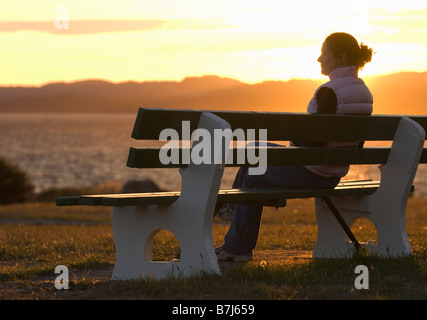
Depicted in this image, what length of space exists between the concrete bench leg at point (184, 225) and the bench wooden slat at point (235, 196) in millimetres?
136

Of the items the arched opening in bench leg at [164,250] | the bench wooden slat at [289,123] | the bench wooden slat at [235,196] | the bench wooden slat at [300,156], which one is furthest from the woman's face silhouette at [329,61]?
the arched opening in bench leg at [164,250]

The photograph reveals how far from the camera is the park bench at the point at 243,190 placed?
507 cm

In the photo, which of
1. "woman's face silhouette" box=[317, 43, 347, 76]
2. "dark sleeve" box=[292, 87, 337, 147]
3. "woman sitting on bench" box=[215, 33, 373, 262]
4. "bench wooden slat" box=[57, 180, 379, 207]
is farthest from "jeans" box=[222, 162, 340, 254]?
"woman's face silhouette" box=[317, 43, 347, 76]

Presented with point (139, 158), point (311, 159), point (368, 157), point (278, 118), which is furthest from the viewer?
point (368, 157)

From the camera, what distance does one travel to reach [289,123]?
218 inches

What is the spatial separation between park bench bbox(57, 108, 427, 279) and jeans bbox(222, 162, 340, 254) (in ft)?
0.57

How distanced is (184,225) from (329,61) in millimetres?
1928

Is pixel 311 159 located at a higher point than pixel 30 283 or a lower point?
higher

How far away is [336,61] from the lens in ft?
20.1

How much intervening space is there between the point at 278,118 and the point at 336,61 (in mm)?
1008

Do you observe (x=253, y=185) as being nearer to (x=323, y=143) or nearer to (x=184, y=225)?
(x=323, y=143)

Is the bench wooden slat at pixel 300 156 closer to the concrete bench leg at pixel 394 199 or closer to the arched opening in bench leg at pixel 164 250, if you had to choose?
the concrete bench leg at pixel 394 199

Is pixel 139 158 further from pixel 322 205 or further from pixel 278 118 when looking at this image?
pixel 322 205
